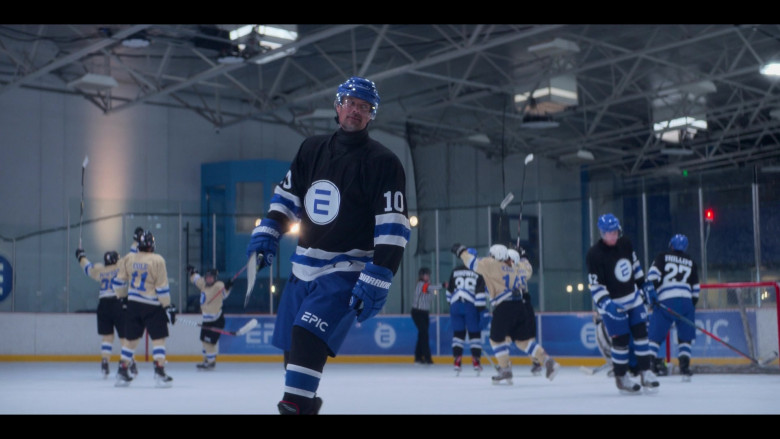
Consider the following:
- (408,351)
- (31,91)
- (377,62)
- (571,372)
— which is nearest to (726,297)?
(571,372)

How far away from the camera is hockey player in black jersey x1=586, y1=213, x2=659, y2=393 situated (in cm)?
741

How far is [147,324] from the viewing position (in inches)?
350

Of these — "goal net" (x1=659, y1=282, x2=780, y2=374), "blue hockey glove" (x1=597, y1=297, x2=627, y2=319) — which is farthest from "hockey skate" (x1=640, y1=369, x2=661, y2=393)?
"goal net" (x1=659, y1=282, x2=780, y2=374)

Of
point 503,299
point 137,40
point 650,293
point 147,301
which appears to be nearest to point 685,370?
point 650,293

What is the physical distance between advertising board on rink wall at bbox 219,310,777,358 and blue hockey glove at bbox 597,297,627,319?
15.9 feet

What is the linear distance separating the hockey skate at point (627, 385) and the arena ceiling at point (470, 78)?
6.01m

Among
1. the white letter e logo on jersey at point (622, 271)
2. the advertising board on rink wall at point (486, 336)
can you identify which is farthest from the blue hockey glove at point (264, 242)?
the advertising board on rink wall at point (486, 336)

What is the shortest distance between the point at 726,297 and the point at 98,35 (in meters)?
9.77

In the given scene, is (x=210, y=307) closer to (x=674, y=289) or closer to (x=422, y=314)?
(x=422, y=314)

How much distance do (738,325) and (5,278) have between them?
1038cm

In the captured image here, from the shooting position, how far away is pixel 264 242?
11.8ft

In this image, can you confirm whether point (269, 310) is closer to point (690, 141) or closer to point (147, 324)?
point (147, 324)

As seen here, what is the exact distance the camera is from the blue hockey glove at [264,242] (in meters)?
3.59

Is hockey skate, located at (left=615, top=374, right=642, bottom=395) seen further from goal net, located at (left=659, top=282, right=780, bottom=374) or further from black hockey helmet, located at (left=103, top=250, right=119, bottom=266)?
black hockey helmet, located at (left=103, top=250, right=119, bottom=266)
